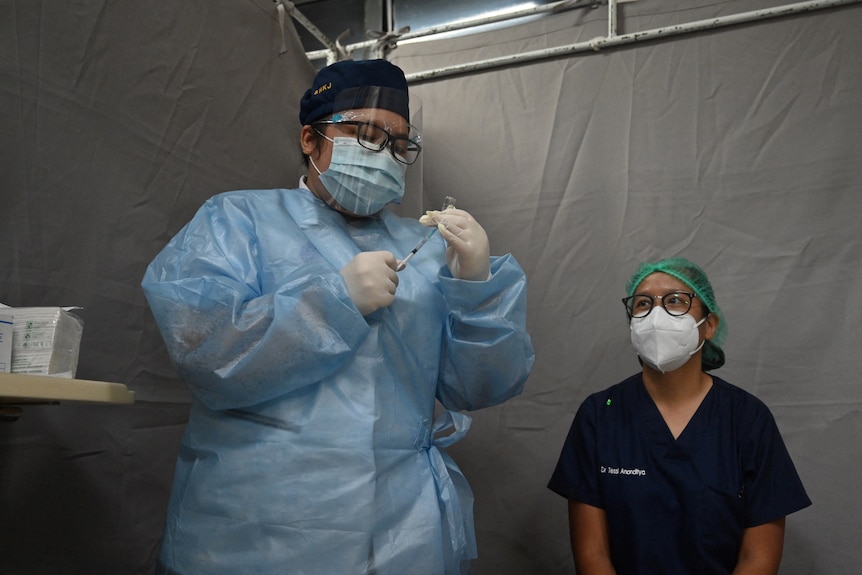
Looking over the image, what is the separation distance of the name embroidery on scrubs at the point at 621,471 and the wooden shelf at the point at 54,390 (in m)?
0.97

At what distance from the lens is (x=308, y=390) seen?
103 cm

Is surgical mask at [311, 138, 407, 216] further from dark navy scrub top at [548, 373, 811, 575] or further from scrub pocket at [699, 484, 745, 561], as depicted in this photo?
scrub pocket at [699, 484, 745, 561]

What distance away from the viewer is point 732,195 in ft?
6.09

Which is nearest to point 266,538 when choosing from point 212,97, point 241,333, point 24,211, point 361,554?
point 361,554

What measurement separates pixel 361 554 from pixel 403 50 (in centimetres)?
167

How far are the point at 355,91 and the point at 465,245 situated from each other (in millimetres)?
335

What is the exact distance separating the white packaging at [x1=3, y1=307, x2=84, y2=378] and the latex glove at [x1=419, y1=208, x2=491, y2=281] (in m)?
0.54

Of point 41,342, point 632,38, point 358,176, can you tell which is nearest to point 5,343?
point 41,342

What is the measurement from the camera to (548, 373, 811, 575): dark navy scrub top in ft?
4.53

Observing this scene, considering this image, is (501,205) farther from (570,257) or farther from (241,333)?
(241,333)

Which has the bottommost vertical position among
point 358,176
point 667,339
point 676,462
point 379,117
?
point 676,462

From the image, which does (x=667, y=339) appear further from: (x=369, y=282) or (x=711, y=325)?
(x=369, y=282)

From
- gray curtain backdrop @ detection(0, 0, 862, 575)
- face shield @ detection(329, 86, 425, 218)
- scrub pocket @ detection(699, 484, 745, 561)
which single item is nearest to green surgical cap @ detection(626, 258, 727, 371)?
gray curtain backdrop @ detection(0, 0, 862, 575)

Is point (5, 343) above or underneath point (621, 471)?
above
